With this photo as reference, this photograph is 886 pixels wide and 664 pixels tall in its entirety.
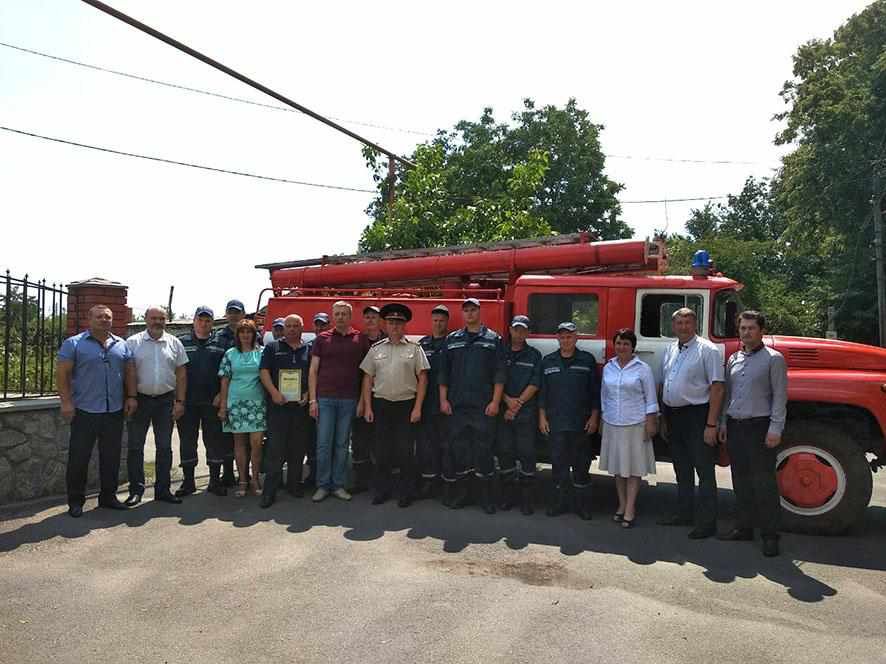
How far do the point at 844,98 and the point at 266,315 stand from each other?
23.4m

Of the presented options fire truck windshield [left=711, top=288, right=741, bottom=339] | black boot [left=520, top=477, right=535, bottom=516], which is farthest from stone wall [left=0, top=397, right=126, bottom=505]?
fire truck windshield [left=711, top=288, right=741, bottom=339]

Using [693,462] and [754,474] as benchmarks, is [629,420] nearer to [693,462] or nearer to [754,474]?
[693,462]

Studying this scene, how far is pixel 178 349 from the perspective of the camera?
6.69m

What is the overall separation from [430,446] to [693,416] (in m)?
2.45

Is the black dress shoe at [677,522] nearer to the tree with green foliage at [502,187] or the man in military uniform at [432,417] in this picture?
the man in military uniform at [432,417]

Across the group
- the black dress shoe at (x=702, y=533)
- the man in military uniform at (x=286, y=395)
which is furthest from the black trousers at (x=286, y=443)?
the black dress shoe at (x=702, y=533)

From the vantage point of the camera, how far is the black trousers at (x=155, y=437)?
6.53 meters

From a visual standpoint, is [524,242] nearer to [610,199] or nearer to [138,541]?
[138,541]

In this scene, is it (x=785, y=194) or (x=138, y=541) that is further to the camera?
(x=785, y=194)

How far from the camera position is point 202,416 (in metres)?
6.96

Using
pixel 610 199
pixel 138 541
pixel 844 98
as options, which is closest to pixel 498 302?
pixel 138 541

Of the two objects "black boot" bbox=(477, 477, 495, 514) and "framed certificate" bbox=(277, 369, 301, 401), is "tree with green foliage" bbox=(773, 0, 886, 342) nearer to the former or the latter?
"black boot" bbox=(477, 477, 495, 514)

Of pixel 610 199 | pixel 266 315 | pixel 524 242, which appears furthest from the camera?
pixel 610 199

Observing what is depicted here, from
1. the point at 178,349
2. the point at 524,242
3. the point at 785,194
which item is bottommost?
the point at 178,349
